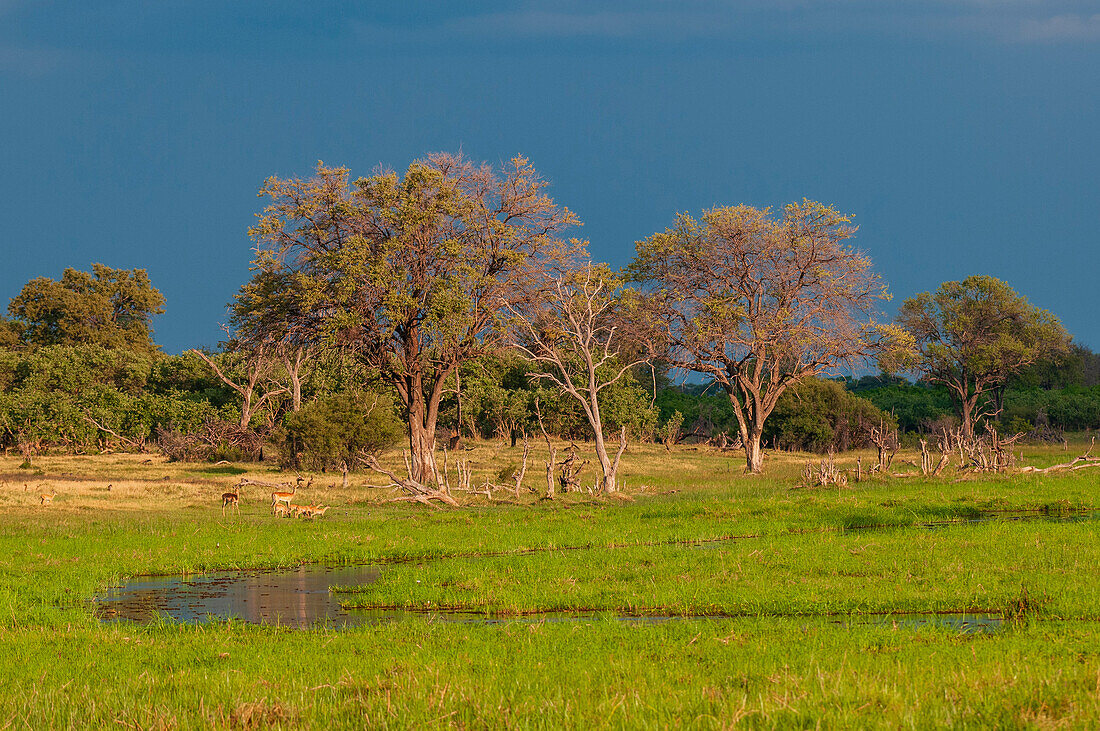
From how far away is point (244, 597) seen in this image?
15984mm

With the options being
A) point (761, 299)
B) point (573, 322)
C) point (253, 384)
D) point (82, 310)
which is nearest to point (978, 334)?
point (761, 299)

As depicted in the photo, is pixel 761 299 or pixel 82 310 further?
pixel 82 310

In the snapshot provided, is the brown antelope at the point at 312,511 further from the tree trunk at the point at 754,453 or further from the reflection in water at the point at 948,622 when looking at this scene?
the tree trunk at the point at 754,453

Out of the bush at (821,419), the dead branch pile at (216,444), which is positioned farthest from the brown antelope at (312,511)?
the bush at (821,419)

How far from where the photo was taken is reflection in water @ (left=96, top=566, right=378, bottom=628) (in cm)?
1404

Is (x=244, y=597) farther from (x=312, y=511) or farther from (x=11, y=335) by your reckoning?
(x=11, y=335)

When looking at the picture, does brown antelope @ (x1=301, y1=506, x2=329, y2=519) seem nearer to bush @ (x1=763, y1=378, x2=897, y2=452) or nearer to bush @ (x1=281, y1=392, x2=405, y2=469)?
bush @ (x1=281, y1=392, x2=405, y2=469)

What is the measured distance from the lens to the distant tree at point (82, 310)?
285ft

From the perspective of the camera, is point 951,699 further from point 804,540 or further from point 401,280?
point 401,280

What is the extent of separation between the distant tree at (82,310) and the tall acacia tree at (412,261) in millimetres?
53107

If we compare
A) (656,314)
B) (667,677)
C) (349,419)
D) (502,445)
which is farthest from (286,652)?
(502,445)

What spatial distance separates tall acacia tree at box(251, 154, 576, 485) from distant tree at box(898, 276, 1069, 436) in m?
37.9

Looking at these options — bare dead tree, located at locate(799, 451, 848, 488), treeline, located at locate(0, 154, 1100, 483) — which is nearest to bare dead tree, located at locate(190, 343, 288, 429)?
treeline, located at locate(0, 154, 1100, 483)

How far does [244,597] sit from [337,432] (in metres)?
30.8
